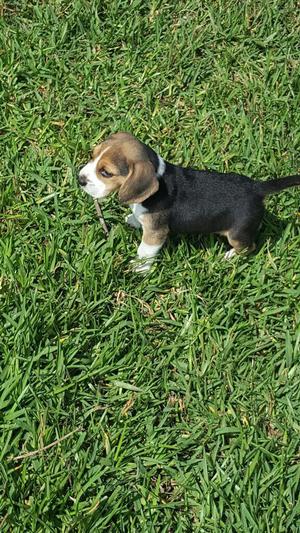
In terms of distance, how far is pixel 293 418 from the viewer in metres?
4.77

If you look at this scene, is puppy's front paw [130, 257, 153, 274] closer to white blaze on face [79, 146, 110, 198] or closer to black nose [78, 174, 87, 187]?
white blaze on face [79, 146, 110, 198]

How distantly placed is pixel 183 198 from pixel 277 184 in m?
0.67

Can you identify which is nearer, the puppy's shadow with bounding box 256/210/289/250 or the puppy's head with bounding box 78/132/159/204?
the puppy's head with bounding box 78/132/159/204

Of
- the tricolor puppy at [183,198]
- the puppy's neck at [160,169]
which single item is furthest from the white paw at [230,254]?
Result: the puppy's neck at [160,169]

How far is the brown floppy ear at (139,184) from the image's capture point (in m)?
4.62

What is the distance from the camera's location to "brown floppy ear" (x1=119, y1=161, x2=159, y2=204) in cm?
462

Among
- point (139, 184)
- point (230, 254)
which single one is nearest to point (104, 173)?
point (139, 184)

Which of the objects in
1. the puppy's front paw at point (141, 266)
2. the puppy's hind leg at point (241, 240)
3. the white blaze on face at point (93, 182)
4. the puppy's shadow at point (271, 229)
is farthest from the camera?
the puppy's shadow at point (271, 229)

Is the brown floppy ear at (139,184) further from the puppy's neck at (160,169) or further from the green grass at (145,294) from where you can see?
the green grass at (145,294)

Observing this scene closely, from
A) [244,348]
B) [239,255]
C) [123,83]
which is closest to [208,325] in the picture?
[244,348]

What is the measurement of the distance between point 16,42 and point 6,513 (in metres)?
4.24

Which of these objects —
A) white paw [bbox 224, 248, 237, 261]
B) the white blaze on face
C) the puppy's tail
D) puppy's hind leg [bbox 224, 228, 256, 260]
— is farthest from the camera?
white paw [bbox 224, 248, 237, 261]

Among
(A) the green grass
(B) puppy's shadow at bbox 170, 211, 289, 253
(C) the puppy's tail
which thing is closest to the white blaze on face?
(A) the green grass

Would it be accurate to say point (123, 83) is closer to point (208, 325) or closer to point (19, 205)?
point (19, 205)
